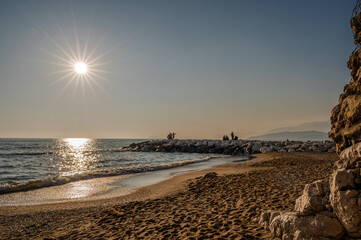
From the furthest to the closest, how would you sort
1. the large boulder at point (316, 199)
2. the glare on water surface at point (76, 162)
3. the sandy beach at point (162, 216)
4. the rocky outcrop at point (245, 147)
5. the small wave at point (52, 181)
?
the rocky outcrop at point (245, 147) → the glare on water surface at point (76, 162) → the small wave at point (52, 181) → the sandy beach at point (162, 216) → the large boulder at point (316, 199)

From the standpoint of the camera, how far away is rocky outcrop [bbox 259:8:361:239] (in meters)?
3.18

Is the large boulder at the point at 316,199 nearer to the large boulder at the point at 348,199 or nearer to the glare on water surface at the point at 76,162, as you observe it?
the large boulder at the point at 348,199

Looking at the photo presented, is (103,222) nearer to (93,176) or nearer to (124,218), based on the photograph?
(124,218)

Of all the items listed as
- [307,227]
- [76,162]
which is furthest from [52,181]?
[76,162]

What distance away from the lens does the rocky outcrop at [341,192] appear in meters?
3.18

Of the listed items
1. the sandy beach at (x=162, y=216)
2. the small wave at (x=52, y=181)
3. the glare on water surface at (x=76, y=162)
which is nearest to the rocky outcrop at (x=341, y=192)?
the sandy beach at (x=162, y=216)

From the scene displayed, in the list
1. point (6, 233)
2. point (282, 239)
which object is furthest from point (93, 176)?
point (282, 239)

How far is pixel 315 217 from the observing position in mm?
3543

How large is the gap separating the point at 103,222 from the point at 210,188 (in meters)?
4.76

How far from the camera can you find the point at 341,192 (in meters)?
3.22

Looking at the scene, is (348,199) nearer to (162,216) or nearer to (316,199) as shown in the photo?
(316,199)

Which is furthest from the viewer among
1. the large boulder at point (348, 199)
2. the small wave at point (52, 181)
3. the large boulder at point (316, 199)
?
the small wave at point (52, 181)

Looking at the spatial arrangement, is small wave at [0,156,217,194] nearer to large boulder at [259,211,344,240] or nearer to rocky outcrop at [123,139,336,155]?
large boulder at [259,211,344,240]

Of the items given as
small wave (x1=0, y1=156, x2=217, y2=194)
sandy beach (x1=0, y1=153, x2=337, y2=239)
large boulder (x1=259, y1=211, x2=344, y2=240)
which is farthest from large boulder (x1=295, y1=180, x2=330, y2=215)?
small wave (x1=0, y1=156, x2=217, y2=194)
